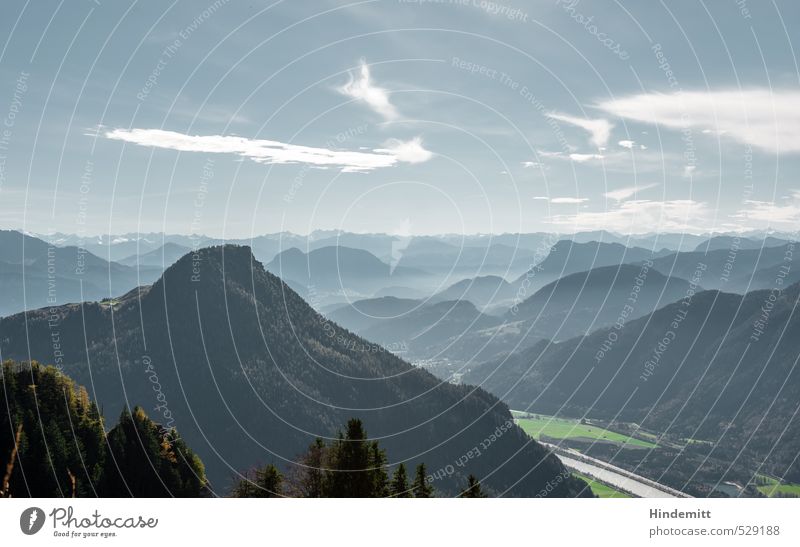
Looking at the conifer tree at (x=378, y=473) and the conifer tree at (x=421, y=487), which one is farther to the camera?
the conifer tree at (x=421, y=487)
